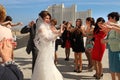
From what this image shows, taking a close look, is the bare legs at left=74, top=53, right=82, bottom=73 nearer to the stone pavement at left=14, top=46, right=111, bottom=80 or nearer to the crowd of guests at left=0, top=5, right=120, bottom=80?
the crowd of guests at left=0, top=5, right=120, bottom=80

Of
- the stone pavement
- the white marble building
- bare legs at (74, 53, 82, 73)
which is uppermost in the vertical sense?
the white marble building

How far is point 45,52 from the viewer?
980cm

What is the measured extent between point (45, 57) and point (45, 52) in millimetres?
116

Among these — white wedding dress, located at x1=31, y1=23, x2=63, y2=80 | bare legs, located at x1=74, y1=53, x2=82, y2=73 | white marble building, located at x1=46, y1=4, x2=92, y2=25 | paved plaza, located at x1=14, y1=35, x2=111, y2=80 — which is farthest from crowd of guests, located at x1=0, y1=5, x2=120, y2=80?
white marble building, located at x1=46, y1=4, x2=92, y2=25

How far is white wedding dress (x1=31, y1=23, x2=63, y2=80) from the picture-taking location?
9.78m

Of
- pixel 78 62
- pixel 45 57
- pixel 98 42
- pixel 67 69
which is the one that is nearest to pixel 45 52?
pixel 45 57

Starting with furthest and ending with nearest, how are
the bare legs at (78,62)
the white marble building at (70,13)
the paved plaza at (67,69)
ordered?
the white marble building at (70,13)
the bare legs at (78,62)
the paved plaza at (67,69)

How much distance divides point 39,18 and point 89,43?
349cm

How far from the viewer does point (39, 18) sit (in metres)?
10.0

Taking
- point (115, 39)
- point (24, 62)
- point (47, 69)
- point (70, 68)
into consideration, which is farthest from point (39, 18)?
point (24, 62)

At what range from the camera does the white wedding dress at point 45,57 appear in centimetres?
978

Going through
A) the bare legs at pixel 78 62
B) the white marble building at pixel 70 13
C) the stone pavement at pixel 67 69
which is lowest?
the stone pavement at pixel 67 69

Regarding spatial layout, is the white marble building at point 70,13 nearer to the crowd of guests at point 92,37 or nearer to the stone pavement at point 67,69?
the stone pavement at point 67,69

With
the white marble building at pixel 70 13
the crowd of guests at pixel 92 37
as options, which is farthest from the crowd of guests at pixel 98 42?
the white marble building at pixel 70 13
